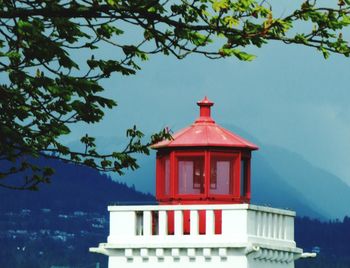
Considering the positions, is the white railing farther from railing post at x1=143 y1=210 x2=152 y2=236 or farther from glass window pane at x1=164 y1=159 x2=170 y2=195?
glass window pane at x1=164 y1=159 x2=170 y2=195

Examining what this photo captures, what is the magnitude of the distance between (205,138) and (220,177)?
1111 mm

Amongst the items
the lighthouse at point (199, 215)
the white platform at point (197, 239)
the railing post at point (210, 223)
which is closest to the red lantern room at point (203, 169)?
the lighthouse at point (199, 215)

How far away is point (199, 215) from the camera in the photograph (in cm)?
4094

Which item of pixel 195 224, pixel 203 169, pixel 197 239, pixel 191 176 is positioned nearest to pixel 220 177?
pixel 203 169

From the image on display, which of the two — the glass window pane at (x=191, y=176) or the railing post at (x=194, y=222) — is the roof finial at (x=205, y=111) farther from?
the railing post at (x=194, y=222)

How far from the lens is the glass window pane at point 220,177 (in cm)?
4103

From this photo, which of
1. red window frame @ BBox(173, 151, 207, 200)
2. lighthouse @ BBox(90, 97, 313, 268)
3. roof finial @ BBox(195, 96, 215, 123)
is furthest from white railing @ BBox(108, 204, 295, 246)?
roof finial @ BBox(195, 96, 215, 123)

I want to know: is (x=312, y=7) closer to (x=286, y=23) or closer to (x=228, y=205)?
(x=286, y=23)

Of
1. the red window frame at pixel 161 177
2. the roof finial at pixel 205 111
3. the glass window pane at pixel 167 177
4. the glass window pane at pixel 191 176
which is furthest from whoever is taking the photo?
the roof finial at pixel 205 111

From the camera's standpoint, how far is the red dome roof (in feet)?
136

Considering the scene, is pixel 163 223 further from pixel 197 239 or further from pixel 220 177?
pixel 220 177

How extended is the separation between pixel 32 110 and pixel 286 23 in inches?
177

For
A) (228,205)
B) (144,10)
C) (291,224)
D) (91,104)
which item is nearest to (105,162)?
(91,104)

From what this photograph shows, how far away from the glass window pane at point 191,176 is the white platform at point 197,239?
0.68m
